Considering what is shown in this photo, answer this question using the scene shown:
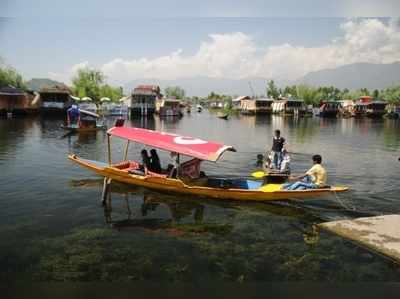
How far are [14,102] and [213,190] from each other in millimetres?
50637

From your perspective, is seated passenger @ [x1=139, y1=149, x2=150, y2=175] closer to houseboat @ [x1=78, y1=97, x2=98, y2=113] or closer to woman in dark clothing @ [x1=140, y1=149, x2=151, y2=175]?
woman in dark clothing @ [x1=140, y1=149, x2=151, y2=175]

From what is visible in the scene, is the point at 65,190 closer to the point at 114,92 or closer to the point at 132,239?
the point at 132,239

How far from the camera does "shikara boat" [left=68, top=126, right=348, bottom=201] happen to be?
12125 millimetres

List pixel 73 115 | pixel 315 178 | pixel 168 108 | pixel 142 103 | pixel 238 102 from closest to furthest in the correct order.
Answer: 1. pixel 315 178
2. pixel 73 115
3. pixel 142 103
4. pixel 168 108
5. pixel 238 102

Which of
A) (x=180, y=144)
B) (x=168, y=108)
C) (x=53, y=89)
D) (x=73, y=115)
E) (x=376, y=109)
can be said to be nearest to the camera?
(x=180, y=144)

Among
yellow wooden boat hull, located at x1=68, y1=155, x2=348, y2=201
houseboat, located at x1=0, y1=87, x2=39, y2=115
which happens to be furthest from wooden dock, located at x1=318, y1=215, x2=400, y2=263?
houseboat, located at x1=0, y1=87, x2=39, y2=115

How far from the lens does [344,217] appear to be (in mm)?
11578

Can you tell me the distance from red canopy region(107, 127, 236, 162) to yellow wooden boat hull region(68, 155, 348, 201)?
1.14 metres

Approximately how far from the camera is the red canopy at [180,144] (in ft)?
40.3

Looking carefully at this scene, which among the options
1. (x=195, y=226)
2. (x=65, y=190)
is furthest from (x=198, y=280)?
(x=65, y=190)

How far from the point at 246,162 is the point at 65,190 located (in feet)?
33.6

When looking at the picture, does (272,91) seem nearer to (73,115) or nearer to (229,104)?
(229,104)

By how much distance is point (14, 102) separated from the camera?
5456 cm

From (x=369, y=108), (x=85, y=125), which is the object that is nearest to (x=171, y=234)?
(x=85, y=125)
